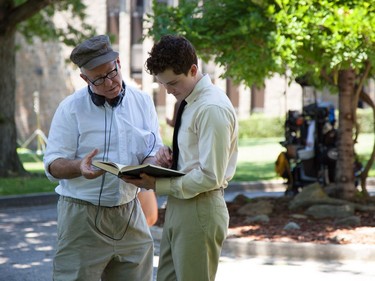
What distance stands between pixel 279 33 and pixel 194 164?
6635 millimetres

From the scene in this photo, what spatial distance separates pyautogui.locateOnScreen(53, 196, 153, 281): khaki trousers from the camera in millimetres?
4902

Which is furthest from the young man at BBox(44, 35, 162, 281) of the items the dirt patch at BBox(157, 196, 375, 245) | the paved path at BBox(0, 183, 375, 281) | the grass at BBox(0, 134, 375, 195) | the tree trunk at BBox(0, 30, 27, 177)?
the tree trunk at BBox(0, 30, 27, 177)

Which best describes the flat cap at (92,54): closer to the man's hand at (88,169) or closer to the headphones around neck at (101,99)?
the headphones around neck at (101,99)

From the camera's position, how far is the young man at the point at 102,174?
4.88 metres

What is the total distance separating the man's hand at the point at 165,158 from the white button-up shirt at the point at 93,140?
0.27 m

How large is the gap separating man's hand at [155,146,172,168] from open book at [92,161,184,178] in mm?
191

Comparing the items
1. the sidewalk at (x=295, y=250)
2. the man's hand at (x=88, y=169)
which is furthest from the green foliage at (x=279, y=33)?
the man's hand at (x=88, y=169)

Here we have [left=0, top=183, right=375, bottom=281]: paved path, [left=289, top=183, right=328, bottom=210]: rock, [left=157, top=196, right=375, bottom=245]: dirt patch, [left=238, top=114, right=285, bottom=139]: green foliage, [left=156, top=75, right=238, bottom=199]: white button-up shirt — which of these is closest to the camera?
[left=156, top=75, right=238, bottom=199]: white button-up shirt

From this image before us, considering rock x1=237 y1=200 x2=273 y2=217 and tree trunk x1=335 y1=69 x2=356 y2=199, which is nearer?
rock x1=237 y1=200 x2=273 y2=217

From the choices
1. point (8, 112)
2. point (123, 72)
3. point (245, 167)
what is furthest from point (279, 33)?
point (123, 72)

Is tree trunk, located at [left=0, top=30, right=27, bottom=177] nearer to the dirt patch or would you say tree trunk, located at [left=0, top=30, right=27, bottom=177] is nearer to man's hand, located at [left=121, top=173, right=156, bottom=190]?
the dirt patch

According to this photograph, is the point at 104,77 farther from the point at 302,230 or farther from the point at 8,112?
the point at 8,112

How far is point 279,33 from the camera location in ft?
36.0

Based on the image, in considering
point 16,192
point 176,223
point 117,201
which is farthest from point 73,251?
point 16,192
